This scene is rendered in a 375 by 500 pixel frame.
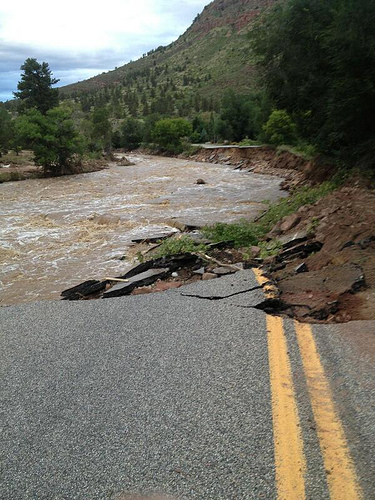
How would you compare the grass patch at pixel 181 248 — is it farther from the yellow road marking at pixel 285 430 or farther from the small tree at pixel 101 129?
the small tree at pixel 101 129

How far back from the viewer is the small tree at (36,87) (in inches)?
2229

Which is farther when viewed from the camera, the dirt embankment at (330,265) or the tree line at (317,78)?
the tree line at (317,78)

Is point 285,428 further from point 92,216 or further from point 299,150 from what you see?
point 299,150

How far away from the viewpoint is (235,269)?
21.3 ft

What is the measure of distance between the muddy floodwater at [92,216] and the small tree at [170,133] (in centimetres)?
2781

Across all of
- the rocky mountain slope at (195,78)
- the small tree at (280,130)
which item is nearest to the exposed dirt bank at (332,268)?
the small tree at (280,130)

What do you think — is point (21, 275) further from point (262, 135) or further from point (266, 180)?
point (262, 135)

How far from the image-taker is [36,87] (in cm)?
5744

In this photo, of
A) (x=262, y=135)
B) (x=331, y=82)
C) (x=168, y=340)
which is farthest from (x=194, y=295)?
(x=262, y=135)

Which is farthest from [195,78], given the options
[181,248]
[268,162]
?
[181,248]

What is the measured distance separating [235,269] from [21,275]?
691 cm

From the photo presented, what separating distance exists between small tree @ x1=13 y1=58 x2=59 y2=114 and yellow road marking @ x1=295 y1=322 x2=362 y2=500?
60648mm

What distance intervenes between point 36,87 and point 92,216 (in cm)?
4757

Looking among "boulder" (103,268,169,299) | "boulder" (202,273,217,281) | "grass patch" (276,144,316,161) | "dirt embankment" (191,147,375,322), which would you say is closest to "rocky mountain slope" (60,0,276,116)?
"grass patch" (276,144,316,161)
